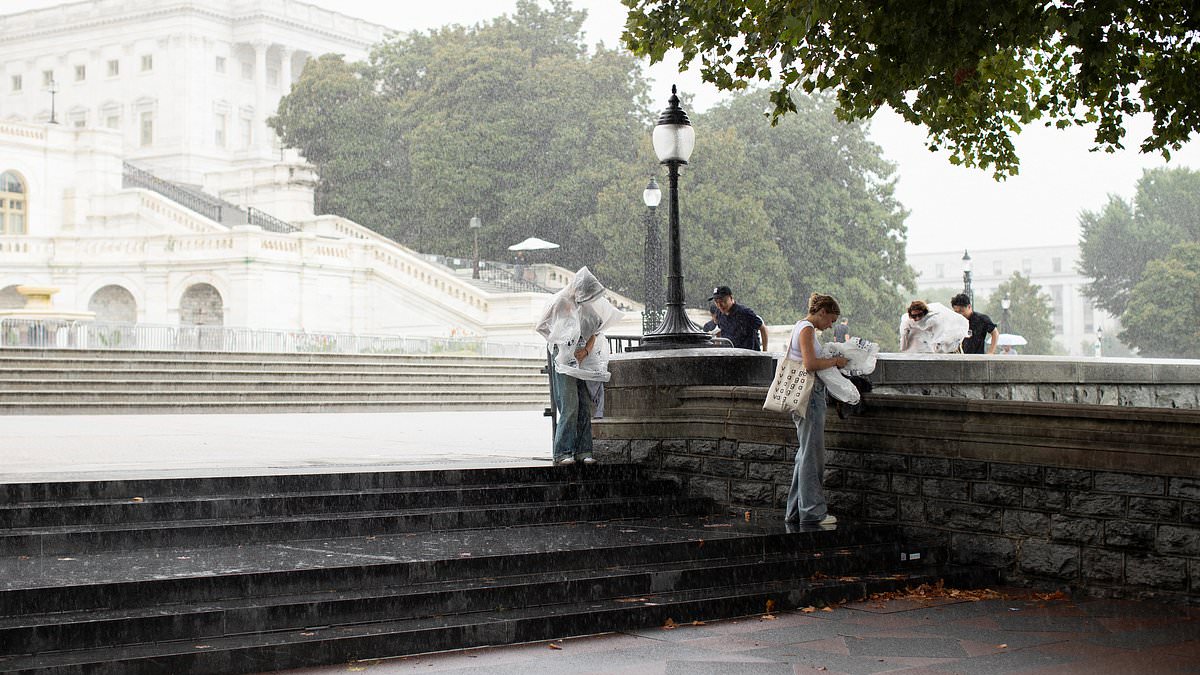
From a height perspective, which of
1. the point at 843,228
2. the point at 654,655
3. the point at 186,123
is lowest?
the point at 654,655

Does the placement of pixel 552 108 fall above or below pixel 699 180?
above

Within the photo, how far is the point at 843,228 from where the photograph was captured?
5997 cm

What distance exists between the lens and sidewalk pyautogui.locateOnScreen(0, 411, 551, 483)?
457 inches

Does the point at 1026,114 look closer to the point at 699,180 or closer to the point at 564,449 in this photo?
the point at 564,449

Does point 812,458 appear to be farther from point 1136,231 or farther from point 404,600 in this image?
point 1136,231

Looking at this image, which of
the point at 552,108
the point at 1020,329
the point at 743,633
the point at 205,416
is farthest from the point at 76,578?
the point at 1020,329

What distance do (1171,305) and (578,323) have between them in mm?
66951

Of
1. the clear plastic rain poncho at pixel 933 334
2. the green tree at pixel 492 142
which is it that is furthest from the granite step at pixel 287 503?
the green tree at pixel 492 142

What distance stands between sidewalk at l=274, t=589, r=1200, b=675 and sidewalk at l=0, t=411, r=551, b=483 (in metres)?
4.35

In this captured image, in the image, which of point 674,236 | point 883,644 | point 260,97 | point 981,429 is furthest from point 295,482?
point 260,97

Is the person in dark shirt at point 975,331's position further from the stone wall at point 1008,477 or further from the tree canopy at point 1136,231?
the tree canopy at point 1136,231

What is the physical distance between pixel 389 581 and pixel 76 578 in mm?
1603

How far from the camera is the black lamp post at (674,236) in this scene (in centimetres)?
1195

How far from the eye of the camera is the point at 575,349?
11.3 m
